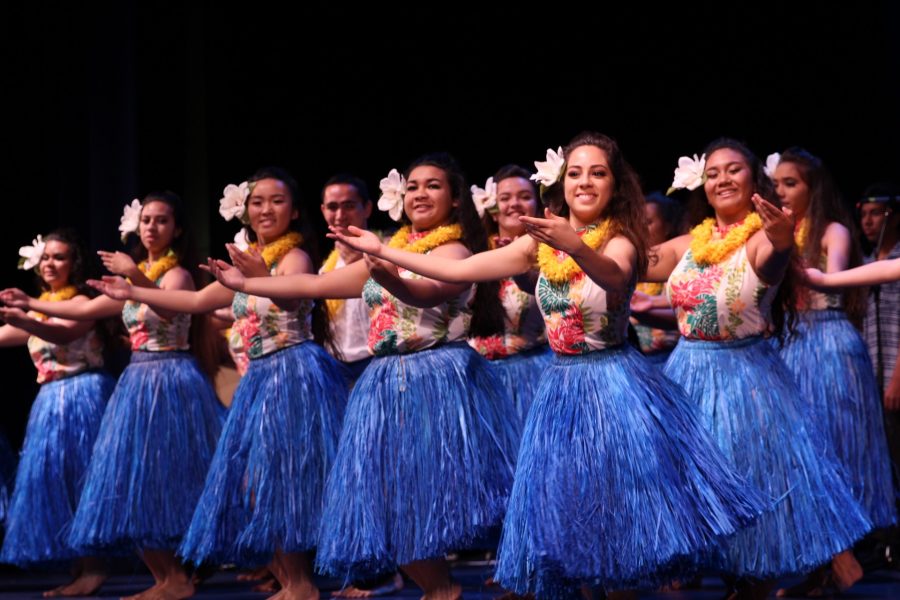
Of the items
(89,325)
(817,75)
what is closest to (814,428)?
(817,75)

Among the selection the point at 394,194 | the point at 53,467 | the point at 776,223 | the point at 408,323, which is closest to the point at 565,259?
the point at 776,223

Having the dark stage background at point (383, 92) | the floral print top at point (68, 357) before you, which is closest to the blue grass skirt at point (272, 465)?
the floral print top at point (68, 357)

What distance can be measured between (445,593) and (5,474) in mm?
2498

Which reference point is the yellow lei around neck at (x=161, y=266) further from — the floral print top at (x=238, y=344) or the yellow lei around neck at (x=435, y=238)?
the yellow lei around neck at (x=435, y=238)

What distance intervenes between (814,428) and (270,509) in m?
1.51

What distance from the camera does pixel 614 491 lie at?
2.80 metres

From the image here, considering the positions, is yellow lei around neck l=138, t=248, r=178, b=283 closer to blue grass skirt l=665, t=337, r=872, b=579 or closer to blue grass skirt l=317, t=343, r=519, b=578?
blue grass skirt l=317, t=343, r=519, b=578

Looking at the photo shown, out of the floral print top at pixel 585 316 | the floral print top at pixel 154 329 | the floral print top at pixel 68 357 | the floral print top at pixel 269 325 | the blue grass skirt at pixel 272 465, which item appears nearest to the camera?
the floral print top at pixel 585 316

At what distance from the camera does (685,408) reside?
296 cm

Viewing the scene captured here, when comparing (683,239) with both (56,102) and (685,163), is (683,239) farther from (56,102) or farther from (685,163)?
(56,102)

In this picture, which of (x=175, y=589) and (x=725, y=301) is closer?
(x=725, y=301)

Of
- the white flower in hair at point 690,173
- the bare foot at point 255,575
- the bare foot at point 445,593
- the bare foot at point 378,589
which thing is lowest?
the bare foot at point 255,575

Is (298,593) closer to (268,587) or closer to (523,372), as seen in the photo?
(268,587)

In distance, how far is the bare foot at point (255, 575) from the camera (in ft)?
16.2
